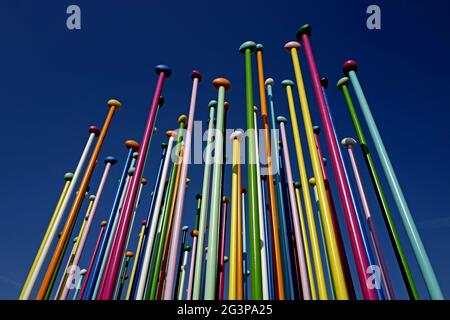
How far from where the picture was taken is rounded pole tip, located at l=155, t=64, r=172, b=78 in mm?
3383

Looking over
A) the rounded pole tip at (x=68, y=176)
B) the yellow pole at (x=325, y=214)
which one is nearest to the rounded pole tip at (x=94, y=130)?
the rounded pole tip at (x=68, y=176)

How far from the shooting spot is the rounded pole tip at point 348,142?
3701 millimetres

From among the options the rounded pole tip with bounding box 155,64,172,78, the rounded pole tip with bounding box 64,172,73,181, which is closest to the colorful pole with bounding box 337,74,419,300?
the rounded pole tip with bounding box 155,64,172,78

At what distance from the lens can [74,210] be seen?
10.3ft

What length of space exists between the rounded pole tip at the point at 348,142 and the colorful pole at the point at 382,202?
0.55 m

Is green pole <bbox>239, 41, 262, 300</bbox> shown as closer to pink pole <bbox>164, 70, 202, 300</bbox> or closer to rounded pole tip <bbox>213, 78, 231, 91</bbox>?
rounded pole tip <bbox>213, 78, 231, 91</bbox>

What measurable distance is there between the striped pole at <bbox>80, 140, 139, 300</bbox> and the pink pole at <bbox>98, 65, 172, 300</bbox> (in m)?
1.43

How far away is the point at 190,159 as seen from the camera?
304 cm

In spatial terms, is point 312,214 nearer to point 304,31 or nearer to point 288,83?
point 304,31

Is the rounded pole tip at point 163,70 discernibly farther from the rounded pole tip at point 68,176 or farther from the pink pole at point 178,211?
the rounded pole tip at point 68,176

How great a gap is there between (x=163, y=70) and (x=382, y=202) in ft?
8.73
